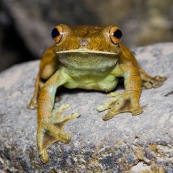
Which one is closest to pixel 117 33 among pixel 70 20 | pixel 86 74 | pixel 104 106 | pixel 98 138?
pixel 86 74

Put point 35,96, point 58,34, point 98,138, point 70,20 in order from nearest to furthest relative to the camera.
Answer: point 98,138 → point 58,34 → point 35,96 → point 70,20

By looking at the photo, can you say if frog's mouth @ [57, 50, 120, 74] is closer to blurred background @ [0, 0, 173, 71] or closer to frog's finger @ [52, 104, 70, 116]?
frog's finger @ [52, 104, 70, 116]

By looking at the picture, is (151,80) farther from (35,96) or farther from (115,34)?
(35,96)

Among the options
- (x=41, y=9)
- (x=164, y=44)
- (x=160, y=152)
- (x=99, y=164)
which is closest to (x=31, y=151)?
(x=99, y=164)

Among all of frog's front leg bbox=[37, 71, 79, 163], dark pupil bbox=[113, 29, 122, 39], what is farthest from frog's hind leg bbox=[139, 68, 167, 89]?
frog's front leg bbox=[37, 71, 79, 163]

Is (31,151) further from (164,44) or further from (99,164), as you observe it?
(164,44)

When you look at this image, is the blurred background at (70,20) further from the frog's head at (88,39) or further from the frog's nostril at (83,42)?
the frog's nostril at (83,42)

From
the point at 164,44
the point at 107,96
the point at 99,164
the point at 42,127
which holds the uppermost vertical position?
the point at 164,44
